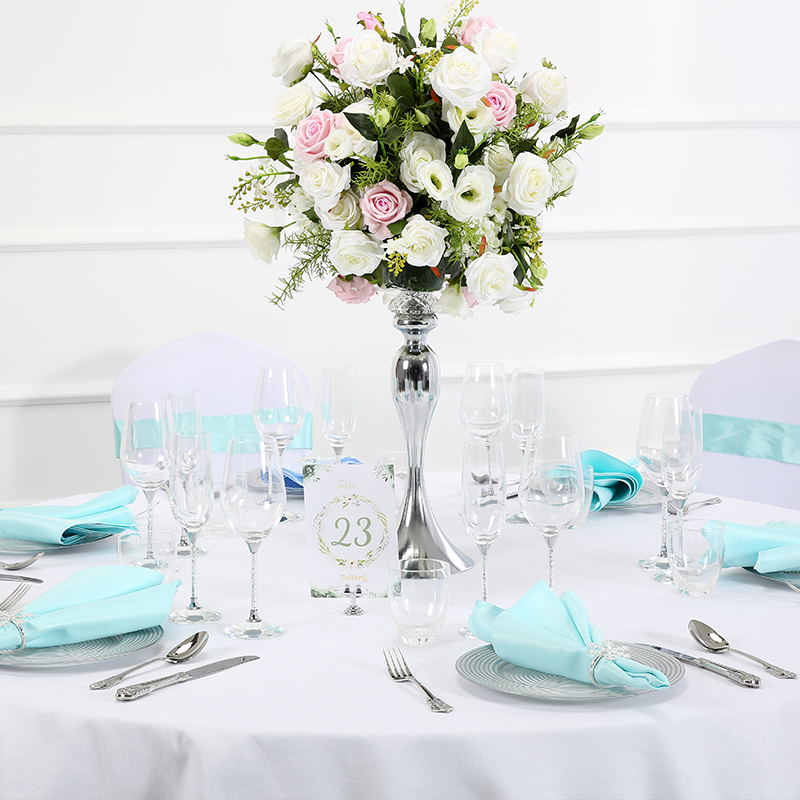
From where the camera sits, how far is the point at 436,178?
1.34 metres

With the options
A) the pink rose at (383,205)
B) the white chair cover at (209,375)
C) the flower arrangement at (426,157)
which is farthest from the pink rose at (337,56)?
the white chair cover at (209,375)

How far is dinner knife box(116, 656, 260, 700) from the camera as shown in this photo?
1.01 metres

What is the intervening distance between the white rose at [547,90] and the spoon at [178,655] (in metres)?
0.92

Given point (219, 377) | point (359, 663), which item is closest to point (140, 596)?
point (359, 663)

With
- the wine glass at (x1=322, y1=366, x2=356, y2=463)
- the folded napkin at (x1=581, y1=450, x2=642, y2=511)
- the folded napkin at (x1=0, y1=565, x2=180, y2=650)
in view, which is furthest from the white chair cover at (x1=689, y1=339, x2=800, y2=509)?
the folded napkin at (x1=0, y1=565, x2=180, y2=650)

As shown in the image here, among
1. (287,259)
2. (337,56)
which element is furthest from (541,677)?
(287,259)

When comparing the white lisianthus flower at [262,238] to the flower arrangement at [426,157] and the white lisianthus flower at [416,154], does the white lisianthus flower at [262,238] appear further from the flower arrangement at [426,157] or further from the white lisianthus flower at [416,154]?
the white lisianthus flower at [416,154]

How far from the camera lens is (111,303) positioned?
10.0ft

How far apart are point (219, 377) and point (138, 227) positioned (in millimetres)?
835

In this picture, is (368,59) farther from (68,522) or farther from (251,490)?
(68,522)

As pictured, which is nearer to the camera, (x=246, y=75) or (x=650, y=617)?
(x=650, y=617)

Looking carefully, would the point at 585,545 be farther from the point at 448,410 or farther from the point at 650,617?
the point at 448,410

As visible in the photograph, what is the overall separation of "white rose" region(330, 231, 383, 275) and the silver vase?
11cm

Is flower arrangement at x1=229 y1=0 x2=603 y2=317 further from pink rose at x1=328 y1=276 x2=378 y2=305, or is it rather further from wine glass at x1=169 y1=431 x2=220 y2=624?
wine glass at x1=169 y1=431 x2=220 y2=624
